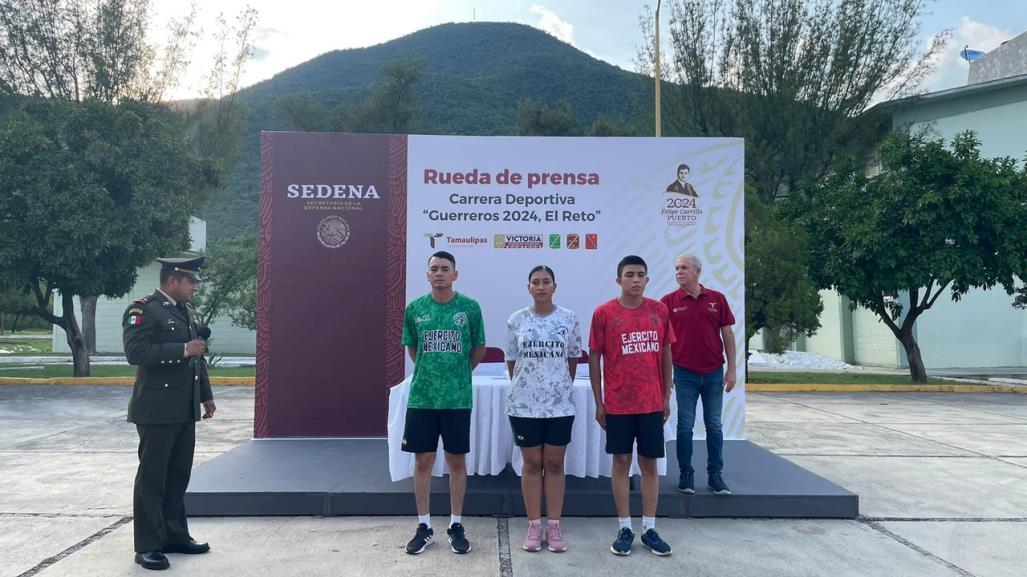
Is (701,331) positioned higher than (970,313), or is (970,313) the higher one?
(701,331)

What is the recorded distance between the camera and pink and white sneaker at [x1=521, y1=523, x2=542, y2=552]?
4305 mm

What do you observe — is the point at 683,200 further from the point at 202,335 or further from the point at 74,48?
the point at 74,48

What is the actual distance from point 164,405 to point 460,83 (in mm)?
76406

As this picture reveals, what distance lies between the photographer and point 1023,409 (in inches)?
479

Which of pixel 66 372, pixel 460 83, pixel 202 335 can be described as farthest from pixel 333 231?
pixel 460 83

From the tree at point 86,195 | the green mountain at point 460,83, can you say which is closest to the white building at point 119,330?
the tree at point 86,195

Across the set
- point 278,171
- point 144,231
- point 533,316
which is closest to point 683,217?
point 533,316

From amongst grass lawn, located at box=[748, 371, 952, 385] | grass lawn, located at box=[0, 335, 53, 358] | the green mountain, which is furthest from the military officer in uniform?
the green mountain

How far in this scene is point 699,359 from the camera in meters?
5.17

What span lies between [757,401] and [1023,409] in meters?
4.29

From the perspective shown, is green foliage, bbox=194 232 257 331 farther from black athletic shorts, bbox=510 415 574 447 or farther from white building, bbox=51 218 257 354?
black athletic shorts, bbox=510 415 574 447

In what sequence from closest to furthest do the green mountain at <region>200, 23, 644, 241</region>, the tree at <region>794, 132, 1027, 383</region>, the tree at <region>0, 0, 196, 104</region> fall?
the tree at <region>794, 132, 1027, 383</region> → the tree at <region>0, 0, 196, 104</region> → the green mountain at <region>200, 23, 644, 241</region>

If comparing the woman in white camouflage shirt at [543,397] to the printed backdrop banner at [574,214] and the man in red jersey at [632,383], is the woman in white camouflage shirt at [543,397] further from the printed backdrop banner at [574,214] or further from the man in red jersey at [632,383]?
the printed backdrop banner at [574,214]

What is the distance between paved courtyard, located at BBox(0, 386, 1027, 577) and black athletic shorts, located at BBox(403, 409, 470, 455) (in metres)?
0.62
